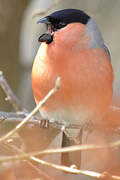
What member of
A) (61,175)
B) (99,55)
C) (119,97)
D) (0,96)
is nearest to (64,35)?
(99,55)

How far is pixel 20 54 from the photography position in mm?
3459

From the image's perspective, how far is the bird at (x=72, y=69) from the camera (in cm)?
199

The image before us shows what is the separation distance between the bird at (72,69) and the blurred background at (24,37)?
1.18 metres

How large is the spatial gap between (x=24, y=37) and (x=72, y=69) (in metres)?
1.51

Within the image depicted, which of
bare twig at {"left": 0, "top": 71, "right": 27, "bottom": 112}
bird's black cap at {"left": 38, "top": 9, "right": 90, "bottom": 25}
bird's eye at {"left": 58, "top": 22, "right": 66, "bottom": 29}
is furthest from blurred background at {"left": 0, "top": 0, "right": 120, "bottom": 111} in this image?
bare twig at {"left": 0, "top": 71, "right": 27, "bottom": 112}

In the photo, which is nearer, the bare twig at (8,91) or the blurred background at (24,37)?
the bare twig at (8,91)

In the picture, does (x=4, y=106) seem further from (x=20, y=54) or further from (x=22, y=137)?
(x=22, y=137)

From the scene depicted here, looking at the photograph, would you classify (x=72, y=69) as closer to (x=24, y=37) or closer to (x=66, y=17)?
(x=66, y=17)

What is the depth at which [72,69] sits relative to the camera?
2.00 metres

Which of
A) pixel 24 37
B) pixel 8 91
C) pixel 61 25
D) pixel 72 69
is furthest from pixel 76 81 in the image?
pixel 24 37

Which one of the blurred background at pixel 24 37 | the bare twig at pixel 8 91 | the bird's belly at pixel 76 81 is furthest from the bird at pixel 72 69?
the blurred background at pixel 24 37

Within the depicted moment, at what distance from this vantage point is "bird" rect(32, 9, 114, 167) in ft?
6.54

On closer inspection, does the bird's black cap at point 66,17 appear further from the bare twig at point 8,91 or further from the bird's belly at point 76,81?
the bare twig at point 8,91

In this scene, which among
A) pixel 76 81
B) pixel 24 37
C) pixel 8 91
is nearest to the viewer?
pixel 8 91
